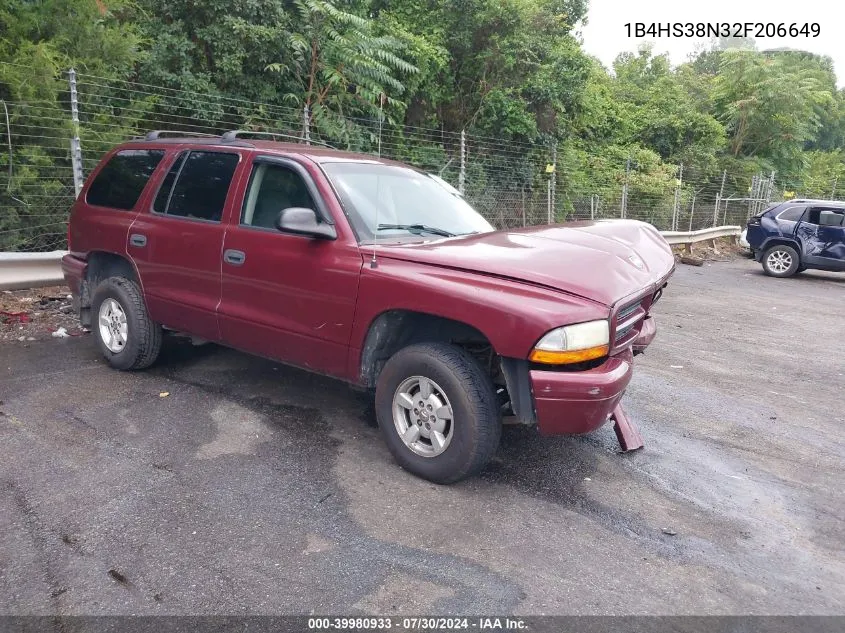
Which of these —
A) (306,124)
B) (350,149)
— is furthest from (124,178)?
(350,149)

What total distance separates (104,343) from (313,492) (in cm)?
281

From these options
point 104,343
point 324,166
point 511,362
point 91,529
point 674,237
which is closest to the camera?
point 91,529

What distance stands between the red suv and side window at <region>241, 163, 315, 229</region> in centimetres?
1

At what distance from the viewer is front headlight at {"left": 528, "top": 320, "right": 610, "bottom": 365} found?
342cm

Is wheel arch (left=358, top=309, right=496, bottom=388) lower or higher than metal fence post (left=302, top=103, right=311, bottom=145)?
lower

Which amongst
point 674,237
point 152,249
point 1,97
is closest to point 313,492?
point 152,249

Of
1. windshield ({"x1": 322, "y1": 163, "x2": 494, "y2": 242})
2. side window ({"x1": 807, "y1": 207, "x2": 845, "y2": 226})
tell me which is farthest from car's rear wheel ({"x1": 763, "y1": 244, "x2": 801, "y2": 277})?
windshield ({"x1": 322, "y1": 163, "x2": 494, "y2": 242})

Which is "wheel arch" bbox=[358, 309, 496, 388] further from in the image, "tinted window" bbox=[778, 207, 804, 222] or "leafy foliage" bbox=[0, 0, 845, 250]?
"tinted window" bbox=[778, 207, 804, 222]

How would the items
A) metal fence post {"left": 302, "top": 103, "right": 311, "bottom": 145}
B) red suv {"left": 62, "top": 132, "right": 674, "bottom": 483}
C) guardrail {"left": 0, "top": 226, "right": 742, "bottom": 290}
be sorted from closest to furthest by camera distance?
red suv {"left": 62, "top": 132, "right": 674, "bottom": 483} < guardrail {"left": 0, "top": 226, "right": 742, "bottom": 290} < metal fence post {"left": 302, "top": 103, "right": 311, "bottom": 145}

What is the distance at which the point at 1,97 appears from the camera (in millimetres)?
7320

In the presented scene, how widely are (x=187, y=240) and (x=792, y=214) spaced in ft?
44.4

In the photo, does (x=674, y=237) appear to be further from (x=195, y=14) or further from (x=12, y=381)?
(x=12, y=381)

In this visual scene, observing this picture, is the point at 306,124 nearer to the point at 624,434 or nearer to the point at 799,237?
the point at 624,434

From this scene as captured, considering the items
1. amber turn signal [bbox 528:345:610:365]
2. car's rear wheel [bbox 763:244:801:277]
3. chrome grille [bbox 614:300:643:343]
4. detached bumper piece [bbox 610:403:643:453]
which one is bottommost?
detached bumper piece [bbox 610:403:643:453]
